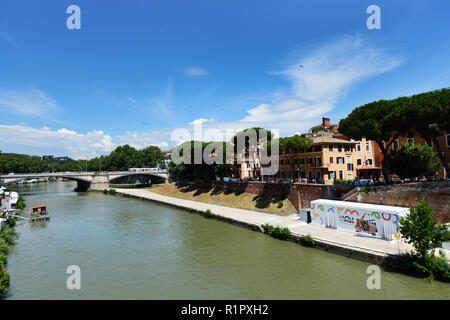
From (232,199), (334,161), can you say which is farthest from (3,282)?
(334,161)

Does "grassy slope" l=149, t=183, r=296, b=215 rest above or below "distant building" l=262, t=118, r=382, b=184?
below

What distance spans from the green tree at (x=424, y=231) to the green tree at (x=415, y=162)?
1541 centimetres

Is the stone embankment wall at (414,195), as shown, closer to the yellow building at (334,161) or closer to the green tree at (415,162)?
the green tree at (415,162)

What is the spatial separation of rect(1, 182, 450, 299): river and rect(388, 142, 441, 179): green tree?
16.4 metres

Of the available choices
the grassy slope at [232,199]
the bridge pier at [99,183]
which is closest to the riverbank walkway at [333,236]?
the grassy slope at [232,199]

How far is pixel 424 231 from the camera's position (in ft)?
53.3

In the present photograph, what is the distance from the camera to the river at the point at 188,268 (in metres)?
15.7

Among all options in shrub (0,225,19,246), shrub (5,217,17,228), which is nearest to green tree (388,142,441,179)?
shrub (0,225,19,246)

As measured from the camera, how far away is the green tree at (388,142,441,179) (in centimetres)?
2933

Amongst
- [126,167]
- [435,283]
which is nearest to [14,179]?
[126,167]

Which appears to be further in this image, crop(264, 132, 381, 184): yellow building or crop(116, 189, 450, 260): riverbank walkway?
crop(264, 132, 381, 184): yellow building

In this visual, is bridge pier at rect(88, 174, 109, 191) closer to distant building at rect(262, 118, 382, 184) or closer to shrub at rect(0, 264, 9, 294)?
distant building at rect(262, 118, 382, 184)
